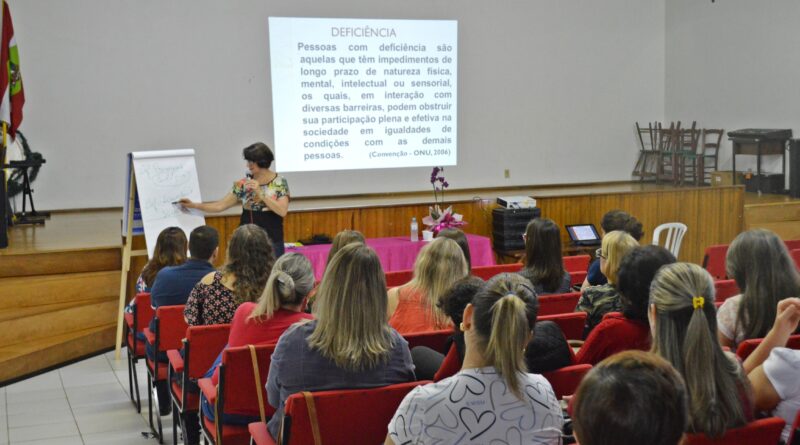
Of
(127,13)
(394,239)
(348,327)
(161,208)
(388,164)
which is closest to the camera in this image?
(348,327)

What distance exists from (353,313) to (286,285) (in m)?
0.53

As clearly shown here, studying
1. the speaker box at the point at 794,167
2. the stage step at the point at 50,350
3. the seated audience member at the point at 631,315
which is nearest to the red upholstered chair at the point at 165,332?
the stage step at the point at 50,350

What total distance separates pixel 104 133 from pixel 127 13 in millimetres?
1328

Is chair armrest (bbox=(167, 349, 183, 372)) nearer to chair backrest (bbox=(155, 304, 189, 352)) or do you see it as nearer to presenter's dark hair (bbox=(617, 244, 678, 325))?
chair backrest (bbox=(155, 304, 189, 352))

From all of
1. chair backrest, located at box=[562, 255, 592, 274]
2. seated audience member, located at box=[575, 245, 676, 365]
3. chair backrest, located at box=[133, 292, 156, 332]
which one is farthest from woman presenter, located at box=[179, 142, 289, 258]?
seated audience member, located at box=[575, 245, 676, 365]

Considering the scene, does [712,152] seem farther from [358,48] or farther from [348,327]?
[348,327]

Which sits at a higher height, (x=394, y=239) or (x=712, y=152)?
(x=712, y=152)

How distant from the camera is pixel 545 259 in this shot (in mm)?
4367

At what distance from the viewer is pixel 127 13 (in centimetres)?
930

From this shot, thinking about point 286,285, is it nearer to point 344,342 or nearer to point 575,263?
point 344,342

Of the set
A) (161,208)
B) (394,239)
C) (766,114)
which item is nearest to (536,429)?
(161,208)

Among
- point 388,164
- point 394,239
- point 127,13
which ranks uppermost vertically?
point 127,13

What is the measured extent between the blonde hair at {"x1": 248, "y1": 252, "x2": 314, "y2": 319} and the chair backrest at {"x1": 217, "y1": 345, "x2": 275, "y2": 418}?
14 cm

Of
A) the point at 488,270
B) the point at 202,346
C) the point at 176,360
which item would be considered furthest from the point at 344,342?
the point at 488,270
